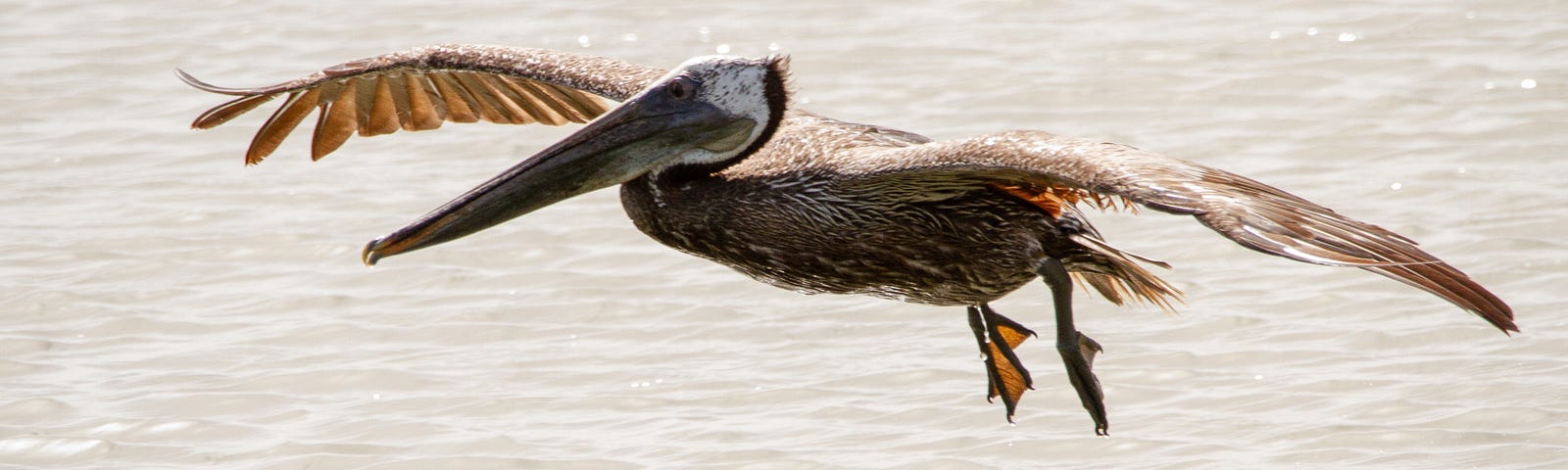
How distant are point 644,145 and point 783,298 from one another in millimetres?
2702

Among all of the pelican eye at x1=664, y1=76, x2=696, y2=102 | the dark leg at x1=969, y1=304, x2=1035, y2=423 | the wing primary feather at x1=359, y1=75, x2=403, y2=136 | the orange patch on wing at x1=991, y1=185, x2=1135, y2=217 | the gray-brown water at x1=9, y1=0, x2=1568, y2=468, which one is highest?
the pelican eye at x1=664, y1=76, x2=696, y2=102

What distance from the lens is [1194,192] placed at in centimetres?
468

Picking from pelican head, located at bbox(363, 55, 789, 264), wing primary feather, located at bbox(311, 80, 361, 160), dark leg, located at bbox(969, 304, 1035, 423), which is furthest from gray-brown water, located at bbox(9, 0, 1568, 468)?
pelican head, located at bbox(363, 55, 789, 264)

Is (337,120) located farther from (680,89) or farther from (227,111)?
(680,89)

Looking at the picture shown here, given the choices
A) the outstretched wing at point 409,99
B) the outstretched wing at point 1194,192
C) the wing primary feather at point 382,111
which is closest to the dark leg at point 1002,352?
the outstretched wing at point 1194,192

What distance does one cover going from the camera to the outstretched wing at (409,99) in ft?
22.7

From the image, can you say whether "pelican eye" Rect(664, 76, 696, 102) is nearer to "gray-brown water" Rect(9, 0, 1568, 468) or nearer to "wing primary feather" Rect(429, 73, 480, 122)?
"gray-brown water" Rect(9, 0, 1568, 468)

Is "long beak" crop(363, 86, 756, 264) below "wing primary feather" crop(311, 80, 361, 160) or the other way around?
the other way around

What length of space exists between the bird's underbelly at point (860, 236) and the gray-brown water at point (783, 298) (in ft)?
3.86

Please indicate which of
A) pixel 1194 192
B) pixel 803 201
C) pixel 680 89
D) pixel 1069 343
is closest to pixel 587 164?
pixel 680 89

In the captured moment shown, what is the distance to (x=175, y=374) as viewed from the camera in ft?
24.9

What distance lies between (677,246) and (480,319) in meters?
2.51

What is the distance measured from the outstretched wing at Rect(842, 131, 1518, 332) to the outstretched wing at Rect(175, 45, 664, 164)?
184 centimetres

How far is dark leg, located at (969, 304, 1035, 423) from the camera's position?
6305mm
